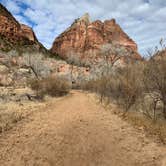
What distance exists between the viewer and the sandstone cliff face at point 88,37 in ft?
476

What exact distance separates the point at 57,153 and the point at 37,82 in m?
22.3

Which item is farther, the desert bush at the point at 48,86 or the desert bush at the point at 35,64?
the desert bush at the point at 35,64

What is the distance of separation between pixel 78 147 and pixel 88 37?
143 m

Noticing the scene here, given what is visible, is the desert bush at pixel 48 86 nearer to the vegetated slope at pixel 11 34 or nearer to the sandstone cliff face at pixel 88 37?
the vegetated slope at pixel 11 34

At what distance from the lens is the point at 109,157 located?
6609 millimetres

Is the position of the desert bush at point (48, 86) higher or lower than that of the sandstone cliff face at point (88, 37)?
lower

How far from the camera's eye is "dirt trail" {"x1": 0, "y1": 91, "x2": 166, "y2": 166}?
20.8ft

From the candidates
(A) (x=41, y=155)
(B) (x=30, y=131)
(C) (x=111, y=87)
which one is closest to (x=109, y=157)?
(A) (x=41, y=155)

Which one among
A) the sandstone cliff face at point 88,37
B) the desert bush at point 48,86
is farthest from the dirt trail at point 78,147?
the sandstone cliff face at point 88,37

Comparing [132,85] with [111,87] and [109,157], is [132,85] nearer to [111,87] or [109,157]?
[111,87]

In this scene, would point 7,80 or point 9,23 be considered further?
point 9,23

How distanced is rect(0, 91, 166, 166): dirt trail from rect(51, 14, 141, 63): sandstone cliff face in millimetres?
128336

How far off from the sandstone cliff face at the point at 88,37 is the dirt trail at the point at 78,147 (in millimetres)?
128336

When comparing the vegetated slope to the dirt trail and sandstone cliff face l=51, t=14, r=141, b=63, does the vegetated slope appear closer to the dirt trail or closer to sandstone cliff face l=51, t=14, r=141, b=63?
sandstone cliff face l=51, t=14, r=141, b=63
